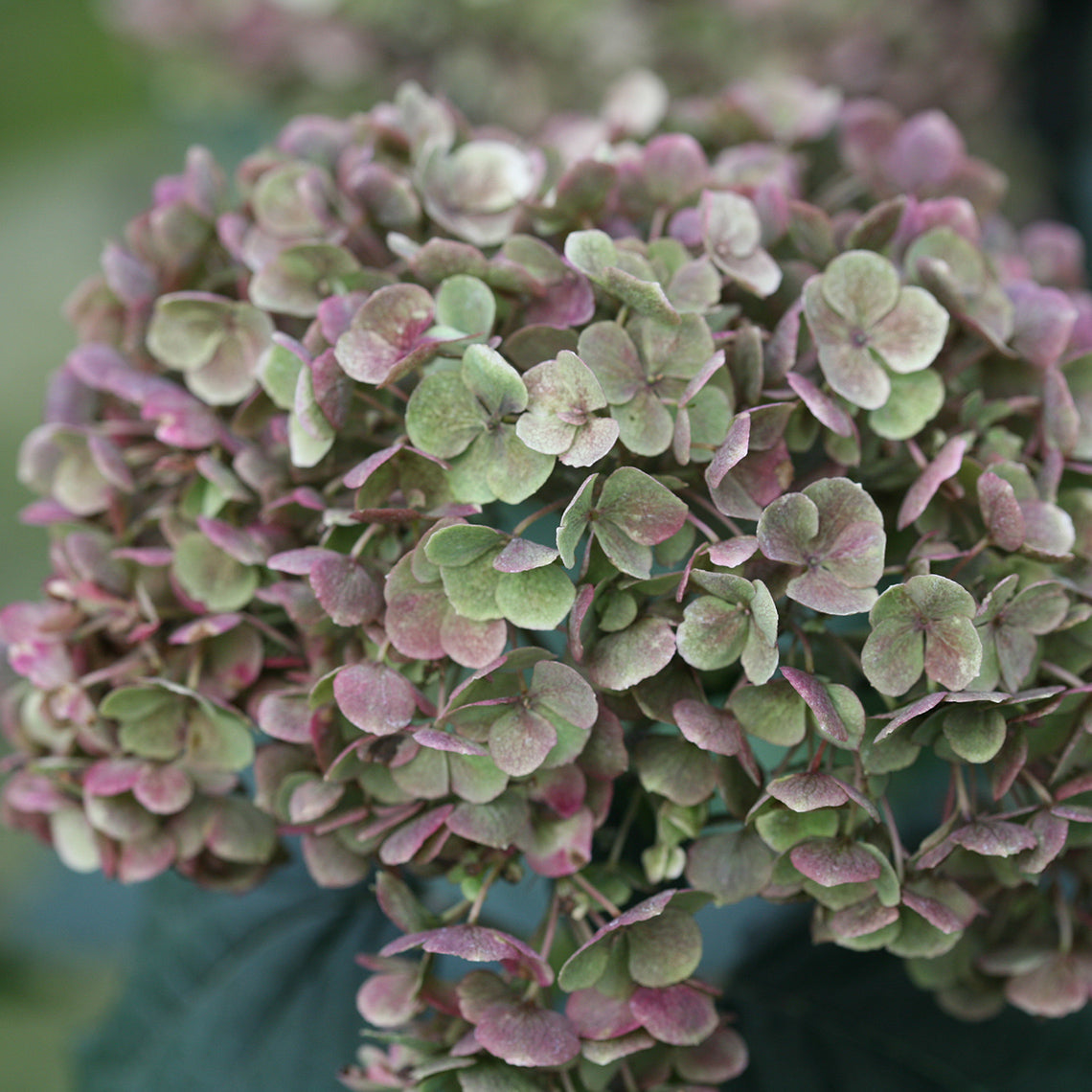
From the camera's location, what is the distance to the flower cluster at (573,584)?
51 centimetres

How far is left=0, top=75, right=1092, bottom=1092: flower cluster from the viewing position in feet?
1.66

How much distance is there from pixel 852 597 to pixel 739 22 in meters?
1.52

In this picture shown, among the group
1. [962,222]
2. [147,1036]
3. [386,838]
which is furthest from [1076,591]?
[147,1036]

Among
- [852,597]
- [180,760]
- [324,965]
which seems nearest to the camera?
[852,597]

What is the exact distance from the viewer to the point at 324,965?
0.77 m

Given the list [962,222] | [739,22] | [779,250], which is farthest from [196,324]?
[739,22]

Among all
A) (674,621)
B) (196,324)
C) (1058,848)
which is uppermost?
(196,324)

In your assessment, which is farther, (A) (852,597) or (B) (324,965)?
(B) (324,965)

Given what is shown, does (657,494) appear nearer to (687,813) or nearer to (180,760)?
(687,813)

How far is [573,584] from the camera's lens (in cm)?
51

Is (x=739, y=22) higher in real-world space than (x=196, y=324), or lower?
lower

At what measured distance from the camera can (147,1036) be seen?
77cm

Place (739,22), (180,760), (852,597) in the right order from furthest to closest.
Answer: (739,22) < (180,760) < (852,597)

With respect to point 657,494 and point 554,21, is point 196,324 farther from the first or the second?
point 554,21
